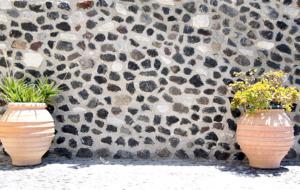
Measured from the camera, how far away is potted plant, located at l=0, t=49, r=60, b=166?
4.51 metres

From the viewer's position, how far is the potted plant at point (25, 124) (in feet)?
14.8

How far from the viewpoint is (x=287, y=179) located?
4.16 metres

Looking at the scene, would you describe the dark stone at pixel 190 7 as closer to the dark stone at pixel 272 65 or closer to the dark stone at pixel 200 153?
the dark stone at pixel 272 65

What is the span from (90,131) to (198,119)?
147 cm

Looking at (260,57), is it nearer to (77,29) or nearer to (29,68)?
(77,29)

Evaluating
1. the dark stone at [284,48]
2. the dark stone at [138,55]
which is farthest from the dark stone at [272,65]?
the dark stone at [138,55]

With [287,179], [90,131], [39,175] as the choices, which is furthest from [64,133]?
[287,179]

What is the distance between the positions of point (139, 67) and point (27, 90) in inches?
58.8

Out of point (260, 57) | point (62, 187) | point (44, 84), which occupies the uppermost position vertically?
point (260, 57)

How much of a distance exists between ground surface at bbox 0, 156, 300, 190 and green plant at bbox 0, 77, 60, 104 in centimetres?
82

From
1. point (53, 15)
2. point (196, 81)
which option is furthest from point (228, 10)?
point (53, 15)

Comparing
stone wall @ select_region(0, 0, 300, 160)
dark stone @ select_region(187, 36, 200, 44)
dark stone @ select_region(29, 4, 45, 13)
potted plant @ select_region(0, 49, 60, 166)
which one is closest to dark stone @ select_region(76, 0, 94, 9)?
stone wall @ select_region(0, 0, 300, 160)

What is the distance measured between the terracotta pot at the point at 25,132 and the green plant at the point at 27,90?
0.16m

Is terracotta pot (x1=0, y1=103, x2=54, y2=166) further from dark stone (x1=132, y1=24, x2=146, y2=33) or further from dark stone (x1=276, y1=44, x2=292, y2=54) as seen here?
dark stone (x1=276, y1=44, x2=292, y2=54)
